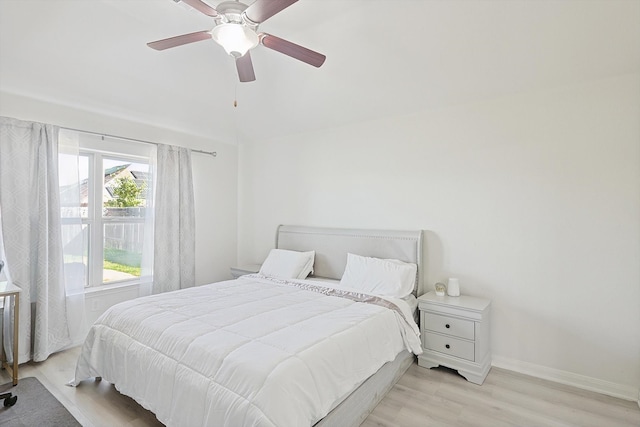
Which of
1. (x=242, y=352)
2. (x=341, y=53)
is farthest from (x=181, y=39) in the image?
(x=242, y=352)

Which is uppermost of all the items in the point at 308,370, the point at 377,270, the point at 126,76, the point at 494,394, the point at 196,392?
the point at 126,76

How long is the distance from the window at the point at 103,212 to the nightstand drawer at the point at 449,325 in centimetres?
337

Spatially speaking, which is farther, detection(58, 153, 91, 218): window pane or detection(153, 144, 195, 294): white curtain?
detection(153, 144, 195, 294): white curtain

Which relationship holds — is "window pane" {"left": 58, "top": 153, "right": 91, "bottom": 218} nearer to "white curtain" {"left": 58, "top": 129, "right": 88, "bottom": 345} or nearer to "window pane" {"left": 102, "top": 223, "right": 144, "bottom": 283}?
"white curtain" {"left": 58, "top": 129, "right": 88, "bottom": 345}

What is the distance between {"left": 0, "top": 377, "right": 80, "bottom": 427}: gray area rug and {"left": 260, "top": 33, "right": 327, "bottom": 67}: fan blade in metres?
2.74

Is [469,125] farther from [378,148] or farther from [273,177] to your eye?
[273,177]

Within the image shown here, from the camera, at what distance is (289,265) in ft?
12.6

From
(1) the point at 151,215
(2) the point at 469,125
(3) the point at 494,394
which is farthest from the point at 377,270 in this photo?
(1) the point at 151,215

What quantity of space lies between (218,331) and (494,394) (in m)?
2.18

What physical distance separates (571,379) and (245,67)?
3564 mm

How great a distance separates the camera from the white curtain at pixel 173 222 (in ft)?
13.0

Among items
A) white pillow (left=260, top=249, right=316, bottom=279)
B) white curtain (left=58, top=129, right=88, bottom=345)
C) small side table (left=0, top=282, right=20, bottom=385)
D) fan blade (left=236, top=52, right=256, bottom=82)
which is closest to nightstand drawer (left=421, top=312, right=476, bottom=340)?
white pillow (left=260, top=249, right=316, bottom=279)

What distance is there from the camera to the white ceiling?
2328mm

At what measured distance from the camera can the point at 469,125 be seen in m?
3.15
